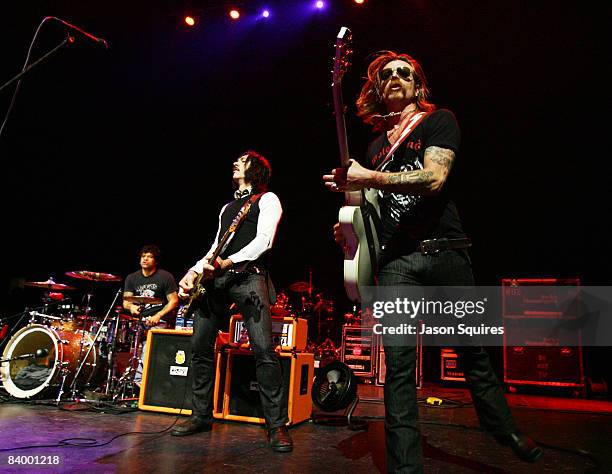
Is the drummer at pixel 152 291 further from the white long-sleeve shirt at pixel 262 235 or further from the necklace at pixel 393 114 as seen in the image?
the necklace at pixel 393 114

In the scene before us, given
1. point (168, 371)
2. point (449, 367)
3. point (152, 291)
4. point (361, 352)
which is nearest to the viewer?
point (168, 371)

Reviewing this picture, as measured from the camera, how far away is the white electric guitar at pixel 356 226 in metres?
2.18

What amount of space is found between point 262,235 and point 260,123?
5.93m

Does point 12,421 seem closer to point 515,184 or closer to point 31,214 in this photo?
point 31,214

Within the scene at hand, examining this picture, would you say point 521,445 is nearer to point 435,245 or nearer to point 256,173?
point 435,245

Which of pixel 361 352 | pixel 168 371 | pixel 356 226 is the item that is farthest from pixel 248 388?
pixel 361 352

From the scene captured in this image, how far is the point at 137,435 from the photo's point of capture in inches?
124

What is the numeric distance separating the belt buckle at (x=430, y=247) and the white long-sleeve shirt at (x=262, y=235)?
1.59m

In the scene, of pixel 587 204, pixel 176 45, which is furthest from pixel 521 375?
pixel 176 45

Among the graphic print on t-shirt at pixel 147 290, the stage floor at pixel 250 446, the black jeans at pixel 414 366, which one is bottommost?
the stage floor at pixel 250 446

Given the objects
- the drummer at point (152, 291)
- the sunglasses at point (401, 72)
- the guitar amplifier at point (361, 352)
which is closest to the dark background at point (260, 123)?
the guitar amplifier at point (361, 352)

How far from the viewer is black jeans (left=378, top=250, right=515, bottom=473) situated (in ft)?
6.08

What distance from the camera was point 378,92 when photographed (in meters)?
2.54

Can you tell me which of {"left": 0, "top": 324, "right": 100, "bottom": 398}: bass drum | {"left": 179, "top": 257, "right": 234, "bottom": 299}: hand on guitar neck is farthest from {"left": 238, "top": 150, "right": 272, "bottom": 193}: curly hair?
{"left": 0, "top": 324, "right": 100, "bottom": 398}: bass drum
